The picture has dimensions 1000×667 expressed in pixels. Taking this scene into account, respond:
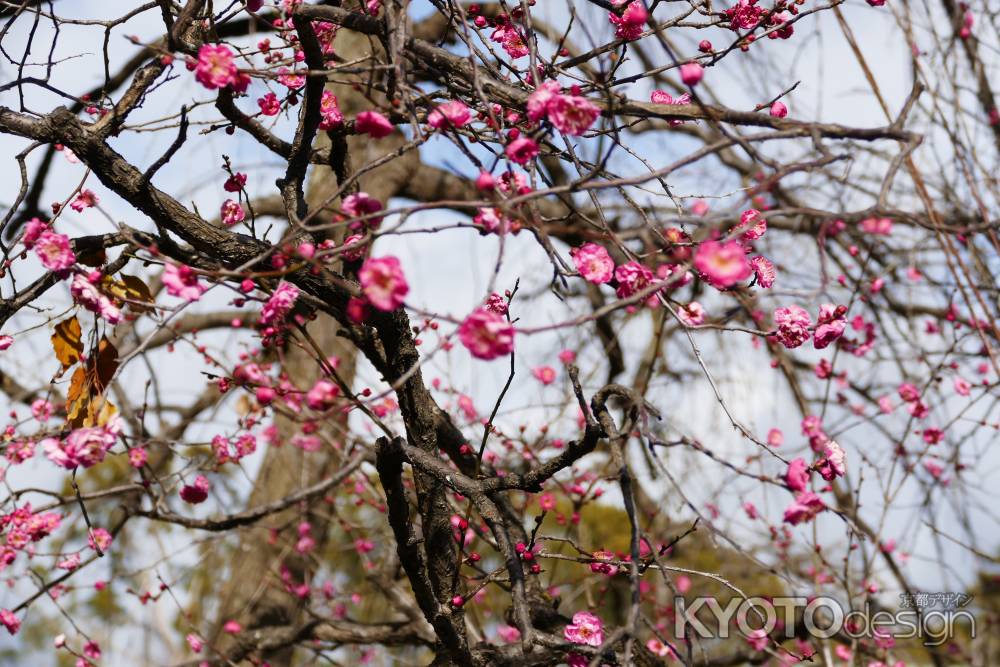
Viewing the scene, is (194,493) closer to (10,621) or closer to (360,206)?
(360,206)

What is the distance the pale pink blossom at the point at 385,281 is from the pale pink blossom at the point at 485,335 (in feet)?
0.32

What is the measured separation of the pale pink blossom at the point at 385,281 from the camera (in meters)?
1.08

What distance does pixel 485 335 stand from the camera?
1071 millimetres

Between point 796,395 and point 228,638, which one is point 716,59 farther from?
point 228,638

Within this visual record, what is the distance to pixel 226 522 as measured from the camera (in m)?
2.23

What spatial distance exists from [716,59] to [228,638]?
2995mm

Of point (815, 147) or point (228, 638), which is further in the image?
point (228, 638)

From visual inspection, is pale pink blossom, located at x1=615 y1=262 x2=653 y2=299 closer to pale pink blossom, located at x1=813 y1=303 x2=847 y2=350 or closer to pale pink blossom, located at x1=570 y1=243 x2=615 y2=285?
pale pink blossom, located at x1=570 y1=243 x2=615 y2=285

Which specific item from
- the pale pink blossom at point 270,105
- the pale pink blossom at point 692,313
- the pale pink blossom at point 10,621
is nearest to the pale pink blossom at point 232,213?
the pale pink blossom at point 270,105

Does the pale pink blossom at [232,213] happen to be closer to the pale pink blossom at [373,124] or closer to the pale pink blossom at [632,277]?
the pale pink blossom at [373,124]

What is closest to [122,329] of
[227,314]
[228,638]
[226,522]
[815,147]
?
[227,314]

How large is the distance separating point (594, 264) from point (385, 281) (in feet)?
1.51

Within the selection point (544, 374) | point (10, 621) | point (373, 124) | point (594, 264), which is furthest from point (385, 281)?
point (544, 374)

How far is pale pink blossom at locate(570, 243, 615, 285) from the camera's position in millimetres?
1419
